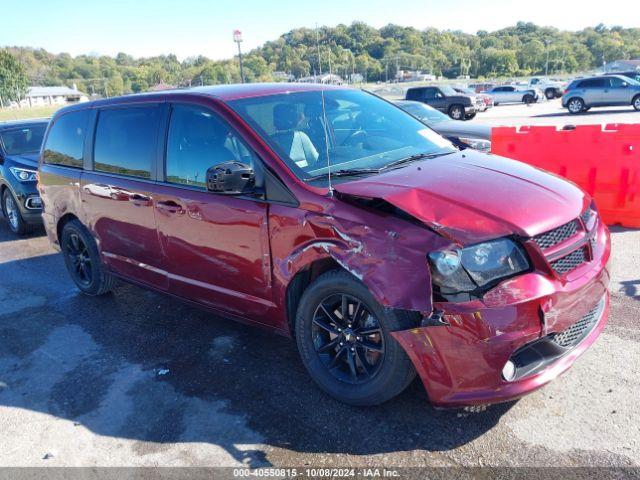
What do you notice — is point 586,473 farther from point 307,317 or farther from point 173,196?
point 173,196

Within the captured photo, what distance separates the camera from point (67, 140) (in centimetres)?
523

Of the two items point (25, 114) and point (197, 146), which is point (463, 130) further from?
point (25, 114)

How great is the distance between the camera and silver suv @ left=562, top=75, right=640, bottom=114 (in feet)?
79.2

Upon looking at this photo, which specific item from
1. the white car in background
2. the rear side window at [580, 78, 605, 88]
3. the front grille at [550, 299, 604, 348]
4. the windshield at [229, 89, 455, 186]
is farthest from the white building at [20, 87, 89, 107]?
the front grille at [550, 299, 604, 348]

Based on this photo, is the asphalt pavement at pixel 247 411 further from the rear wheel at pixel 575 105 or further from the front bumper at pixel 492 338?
the rear wheel at pixel 575 105

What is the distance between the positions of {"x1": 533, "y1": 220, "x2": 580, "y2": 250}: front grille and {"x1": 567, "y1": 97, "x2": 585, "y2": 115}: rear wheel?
25645mm

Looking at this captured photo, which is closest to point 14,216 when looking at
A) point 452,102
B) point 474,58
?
point 452,102

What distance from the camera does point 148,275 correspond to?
4422 millimetres

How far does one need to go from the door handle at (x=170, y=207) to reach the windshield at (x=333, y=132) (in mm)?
829

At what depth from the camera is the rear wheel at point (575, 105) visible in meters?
25.2

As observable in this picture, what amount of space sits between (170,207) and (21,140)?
21.8ft

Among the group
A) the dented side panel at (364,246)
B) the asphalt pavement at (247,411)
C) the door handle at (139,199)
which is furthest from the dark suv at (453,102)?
the dented side panel at (364,246)

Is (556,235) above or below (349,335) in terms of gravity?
above

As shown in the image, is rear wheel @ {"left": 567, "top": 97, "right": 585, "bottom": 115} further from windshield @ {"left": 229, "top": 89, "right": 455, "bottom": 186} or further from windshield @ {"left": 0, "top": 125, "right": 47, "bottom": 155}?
windshield @ {"left": 229, "top": 89, "right": 455, "bottom": 186}
